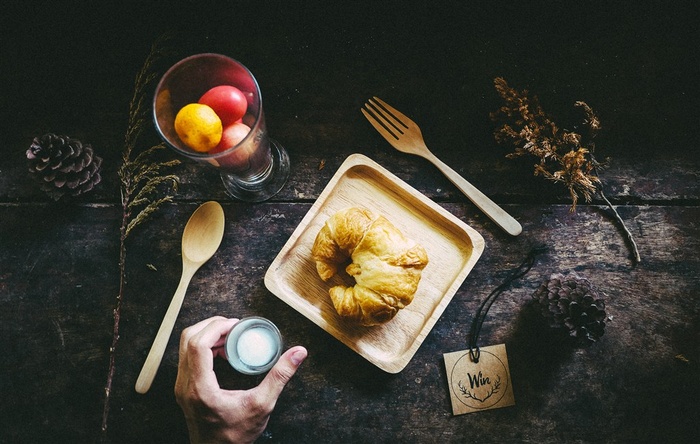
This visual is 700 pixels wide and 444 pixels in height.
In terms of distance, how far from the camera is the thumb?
1552 mm

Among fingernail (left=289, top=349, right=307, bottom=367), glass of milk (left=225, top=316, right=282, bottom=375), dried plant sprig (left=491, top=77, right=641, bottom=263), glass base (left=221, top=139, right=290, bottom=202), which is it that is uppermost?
dried plant sprig (left=491, top=77, right=641, bottom=263)

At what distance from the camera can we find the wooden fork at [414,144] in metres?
1.76

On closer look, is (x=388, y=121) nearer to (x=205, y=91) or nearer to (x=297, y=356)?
(x=205, y=91)

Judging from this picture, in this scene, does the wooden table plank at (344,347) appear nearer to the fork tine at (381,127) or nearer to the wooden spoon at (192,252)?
the wooden spoon at (192,252)

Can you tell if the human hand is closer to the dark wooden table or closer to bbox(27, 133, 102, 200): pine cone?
the dark wooden table

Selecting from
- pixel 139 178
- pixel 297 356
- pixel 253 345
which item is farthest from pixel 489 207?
pixel 139 178

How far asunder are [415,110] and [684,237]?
1.11m

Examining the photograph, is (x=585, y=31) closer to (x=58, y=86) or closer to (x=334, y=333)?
(x=334, y=333)

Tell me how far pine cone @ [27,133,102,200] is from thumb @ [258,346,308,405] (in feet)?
3.06

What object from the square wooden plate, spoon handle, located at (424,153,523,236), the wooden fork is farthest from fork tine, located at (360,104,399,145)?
spoon handle, located at (424,153,523,236)

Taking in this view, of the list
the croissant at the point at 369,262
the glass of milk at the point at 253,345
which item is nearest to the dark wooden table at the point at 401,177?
the glass of milk at the point at 253,345

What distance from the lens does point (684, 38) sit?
5.98ft

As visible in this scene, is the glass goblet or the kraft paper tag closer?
the glass goblet

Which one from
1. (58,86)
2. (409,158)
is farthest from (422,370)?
(58,86)
